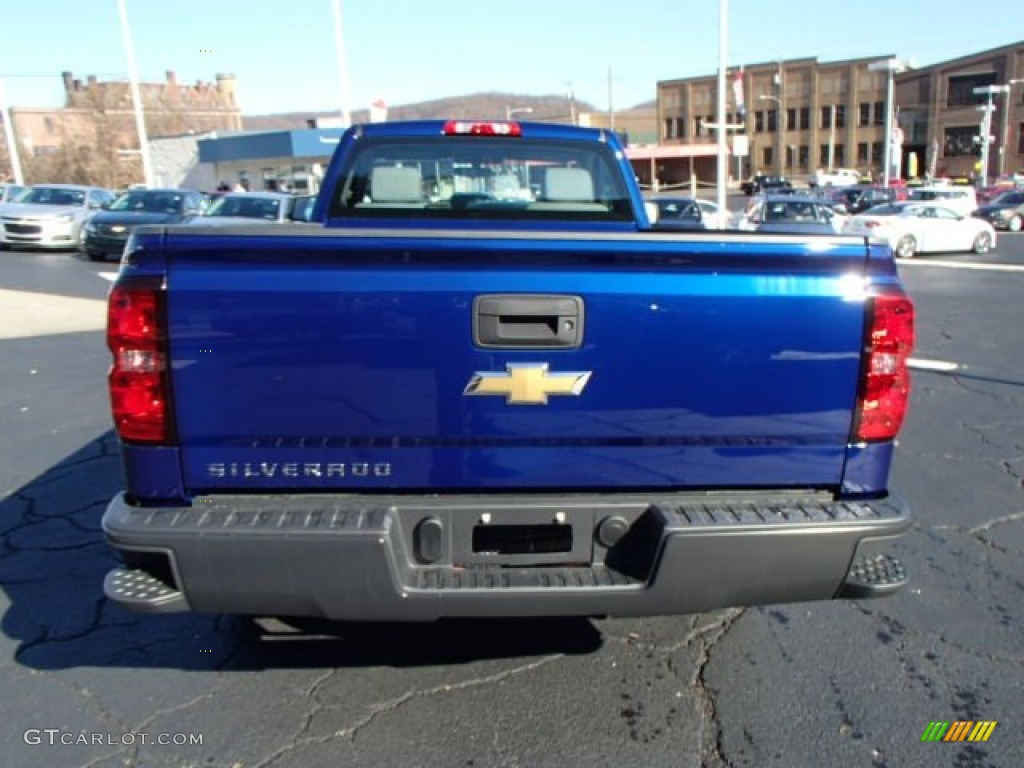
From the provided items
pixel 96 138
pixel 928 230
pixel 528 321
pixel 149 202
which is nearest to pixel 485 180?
pixel 528 321

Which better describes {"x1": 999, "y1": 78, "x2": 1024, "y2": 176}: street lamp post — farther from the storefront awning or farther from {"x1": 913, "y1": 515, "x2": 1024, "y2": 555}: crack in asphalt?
{"x1": 913, "y1": 515, "x2": 1024, "y2": 555}: crack in asphalt

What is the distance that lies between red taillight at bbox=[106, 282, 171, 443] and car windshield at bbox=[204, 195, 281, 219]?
13620 mm

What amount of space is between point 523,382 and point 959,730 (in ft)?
6.28

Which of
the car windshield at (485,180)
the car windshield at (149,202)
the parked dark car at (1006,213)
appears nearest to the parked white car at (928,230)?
the parked dark car at (1006,213)

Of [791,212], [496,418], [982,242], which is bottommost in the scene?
[982,242]

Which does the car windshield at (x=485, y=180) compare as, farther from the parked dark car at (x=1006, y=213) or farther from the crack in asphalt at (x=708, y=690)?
the parked dark car at (x=1006, y=213)

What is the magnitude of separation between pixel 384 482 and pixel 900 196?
3814 centimetres

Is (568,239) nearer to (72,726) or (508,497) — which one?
(508,497)

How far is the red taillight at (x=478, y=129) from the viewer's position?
4.36 metres

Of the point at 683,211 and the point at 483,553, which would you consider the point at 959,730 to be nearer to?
the point at 483,553

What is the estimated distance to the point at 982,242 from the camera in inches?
848

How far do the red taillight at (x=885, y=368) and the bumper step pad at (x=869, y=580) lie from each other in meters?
0.42

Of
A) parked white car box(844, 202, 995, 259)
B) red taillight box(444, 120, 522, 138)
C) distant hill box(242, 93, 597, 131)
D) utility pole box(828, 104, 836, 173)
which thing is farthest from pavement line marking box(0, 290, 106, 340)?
utility pole box(828, 104, 836, 173)

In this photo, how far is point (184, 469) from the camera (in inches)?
91.5
